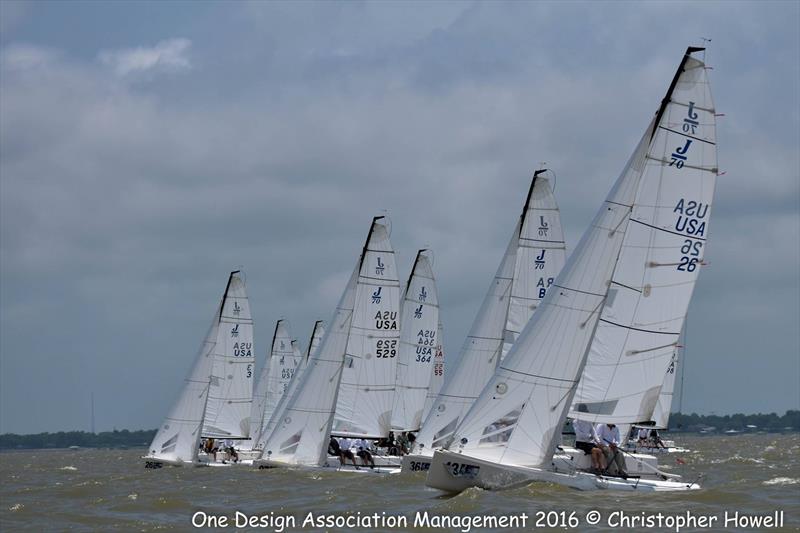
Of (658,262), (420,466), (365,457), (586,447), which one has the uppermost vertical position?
(658,262)

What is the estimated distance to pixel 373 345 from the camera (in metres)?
40.9

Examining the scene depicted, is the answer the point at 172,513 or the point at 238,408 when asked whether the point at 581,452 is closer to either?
the point at 172,513

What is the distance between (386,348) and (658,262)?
1490cm

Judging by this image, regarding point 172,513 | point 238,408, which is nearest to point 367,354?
point 238,408

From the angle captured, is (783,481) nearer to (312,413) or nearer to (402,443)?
(312,413)

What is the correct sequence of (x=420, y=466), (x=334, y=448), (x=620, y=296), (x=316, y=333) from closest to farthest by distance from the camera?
(x=620, y=296) < (x=420, y=466) < (x=334, y=448) < (x=316, y=333)

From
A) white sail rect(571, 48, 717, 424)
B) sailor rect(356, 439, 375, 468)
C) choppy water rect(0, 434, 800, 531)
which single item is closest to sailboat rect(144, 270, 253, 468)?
sailor rect(356, 439, 375, 468)

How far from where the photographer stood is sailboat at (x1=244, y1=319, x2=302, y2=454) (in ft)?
A: 216

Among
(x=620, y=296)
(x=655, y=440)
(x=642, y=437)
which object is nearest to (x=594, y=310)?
(x=620, y=296)

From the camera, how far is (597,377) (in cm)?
2806

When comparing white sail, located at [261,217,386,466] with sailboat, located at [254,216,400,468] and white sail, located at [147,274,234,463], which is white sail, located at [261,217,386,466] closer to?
sailboat, located at [254,216,400,468]

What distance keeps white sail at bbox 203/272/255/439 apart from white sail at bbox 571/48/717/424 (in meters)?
26.1

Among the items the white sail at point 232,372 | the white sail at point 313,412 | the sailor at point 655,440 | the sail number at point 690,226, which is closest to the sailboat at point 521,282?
the white sail at point 313,412

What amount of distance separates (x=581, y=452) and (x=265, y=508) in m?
7.19
